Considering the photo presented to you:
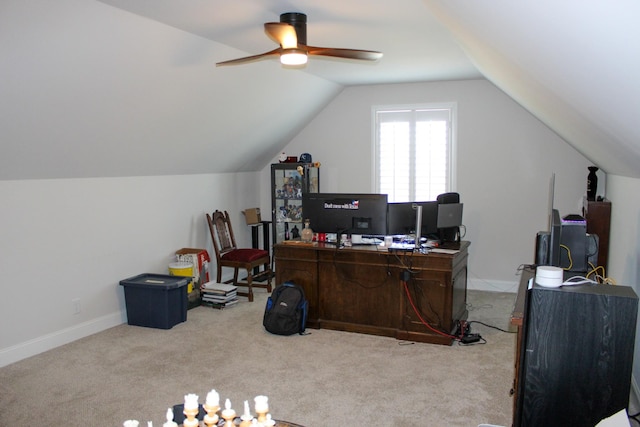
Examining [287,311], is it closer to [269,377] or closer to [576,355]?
[269,377]

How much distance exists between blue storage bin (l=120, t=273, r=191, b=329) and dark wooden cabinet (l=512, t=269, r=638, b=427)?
3308mm

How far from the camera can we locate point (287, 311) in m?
4.48

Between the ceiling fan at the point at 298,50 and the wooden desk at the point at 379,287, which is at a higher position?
the ceiling fan at the point at 298,50

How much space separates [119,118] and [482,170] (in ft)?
13.6

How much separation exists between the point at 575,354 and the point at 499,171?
4.04 metres

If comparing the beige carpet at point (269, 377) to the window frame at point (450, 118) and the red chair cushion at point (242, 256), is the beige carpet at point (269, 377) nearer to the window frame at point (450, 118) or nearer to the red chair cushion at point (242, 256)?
the red chair cushion at point (242, 256)

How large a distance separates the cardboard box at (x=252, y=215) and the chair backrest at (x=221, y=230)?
0.42 metres

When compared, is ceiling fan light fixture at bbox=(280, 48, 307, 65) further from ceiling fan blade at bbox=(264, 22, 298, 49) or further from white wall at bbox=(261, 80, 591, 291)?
white wall at bbox=(261, 80, 591, 291)

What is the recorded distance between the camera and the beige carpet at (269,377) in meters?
3.17

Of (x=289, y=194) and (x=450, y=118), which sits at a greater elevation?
(x=450, y=118)

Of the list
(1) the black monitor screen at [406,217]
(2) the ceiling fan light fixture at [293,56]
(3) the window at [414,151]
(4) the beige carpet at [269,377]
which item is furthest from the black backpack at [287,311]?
(3) the window at [414,151]

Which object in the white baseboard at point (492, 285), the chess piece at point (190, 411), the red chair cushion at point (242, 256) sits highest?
the chess piece at point (190, 411)

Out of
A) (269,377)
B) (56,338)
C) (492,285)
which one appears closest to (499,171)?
(492,285)

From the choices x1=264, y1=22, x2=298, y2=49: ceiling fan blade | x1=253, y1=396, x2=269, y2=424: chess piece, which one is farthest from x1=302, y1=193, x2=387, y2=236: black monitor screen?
x1=253, y1=396, x2=269, y2=424: chess piece
